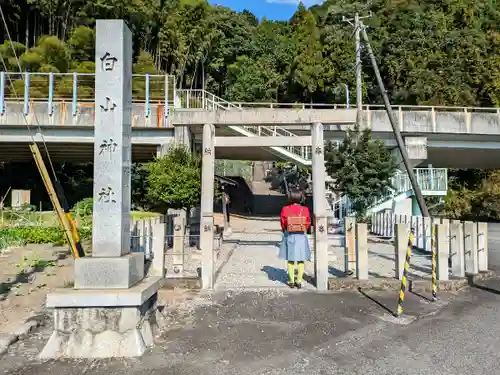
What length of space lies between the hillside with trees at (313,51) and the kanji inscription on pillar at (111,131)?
25.8 m

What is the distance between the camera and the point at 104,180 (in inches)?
206

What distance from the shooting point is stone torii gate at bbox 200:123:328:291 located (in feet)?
25.5

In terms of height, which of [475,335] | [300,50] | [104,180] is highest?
[300,50]

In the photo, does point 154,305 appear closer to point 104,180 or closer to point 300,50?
point 104,180

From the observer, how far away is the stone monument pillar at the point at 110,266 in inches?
183

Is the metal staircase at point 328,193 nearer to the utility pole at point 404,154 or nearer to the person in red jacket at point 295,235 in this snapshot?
the utility pole at point 404,154

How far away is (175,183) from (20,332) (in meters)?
8.75

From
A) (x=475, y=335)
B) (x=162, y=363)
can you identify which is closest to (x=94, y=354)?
(x=162, y=363)

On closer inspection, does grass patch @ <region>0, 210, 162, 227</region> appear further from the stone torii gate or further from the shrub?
the stone torii gate

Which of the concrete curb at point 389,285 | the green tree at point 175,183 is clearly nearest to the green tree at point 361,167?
the green tree at point 175,183

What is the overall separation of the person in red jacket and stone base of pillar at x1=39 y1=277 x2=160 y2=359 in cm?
354

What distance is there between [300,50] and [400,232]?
33.4m

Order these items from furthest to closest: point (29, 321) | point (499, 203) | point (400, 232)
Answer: point (499, 203), point (400, 232), point (29, 321)

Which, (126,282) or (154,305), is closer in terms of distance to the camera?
(126,282)
